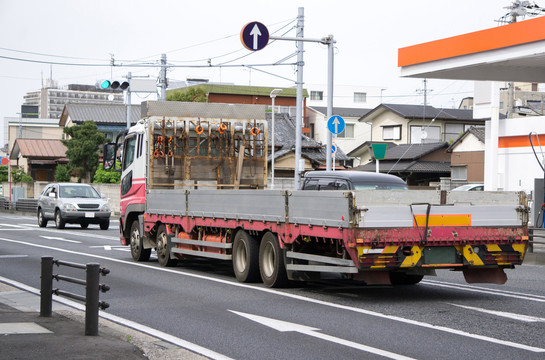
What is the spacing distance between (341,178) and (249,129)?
418cm

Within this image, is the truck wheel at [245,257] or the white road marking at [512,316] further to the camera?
the truck wheel at [245,257]

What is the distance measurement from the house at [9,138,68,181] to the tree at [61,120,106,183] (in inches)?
568

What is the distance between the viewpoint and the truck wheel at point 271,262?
12.6 meters

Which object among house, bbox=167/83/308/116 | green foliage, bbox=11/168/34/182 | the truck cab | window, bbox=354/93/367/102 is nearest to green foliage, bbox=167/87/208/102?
house, bbox=167/83/308/116

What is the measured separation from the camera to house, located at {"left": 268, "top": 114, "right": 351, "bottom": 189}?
55.7 metres

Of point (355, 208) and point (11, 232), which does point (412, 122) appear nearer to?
point (11, 232)

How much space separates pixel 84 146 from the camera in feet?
187

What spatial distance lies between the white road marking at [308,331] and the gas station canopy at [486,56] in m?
14.8

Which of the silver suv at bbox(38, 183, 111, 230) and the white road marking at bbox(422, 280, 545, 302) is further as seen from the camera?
the silver suv at bbox(38, 183, 111, 230)

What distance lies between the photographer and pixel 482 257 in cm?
1169

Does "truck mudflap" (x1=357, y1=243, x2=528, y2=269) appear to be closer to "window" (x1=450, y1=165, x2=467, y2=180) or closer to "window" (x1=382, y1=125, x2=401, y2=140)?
"window" (x1=450, y1=165, x2=467, y2=180)

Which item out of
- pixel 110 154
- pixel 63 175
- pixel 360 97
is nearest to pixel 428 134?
pixel 63 175

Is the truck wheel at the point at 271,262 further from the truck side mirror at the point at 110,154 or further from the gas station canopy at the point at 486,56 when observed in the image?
the gas station canopy at the point at 486,56

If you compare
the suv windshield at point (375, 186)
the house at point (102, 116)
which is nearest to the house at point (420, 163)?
the house at point (102, 116)
